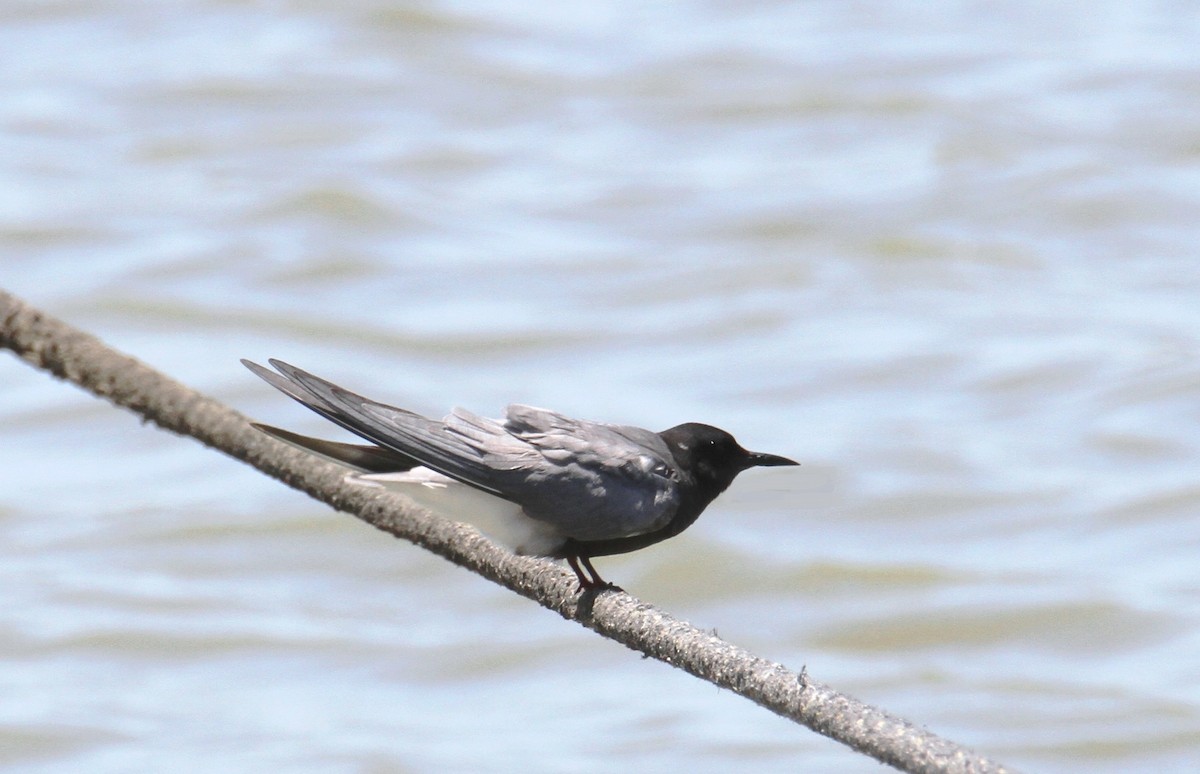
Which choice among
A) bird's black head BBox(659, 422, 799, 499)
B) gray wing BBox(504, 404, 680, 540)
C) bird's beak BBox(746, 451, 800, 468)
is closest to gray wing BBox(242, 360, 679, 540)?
gray wing BBox(504, 404, 680, 540)

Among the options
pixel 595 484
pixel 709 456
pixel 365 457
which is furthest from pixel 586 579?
pixel 365 457

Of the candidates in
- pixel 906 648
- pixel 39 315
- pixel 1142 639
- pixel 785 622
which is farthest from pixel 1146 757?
pixel 39 315

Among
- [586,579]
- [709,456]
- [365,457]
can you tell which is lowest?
[586,579]

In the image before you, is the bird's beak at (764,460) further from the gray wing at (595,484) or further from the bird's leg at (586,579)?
the bird's leg at (586,579)

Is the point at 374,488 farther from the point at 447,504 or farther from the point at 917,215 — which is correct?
the point at 917,215

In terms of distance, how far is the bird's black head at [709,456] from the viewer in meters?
4.57

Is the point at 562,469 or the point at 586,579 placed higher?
the point at 562,469

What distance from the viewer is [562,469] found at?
172 inches

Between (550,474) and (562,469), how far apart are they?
1.4 inches

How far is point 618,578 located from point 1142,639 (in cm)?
354

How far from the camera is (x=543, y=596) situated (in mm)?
4316

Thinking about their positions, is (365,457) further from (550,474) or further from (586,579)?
(586,579)

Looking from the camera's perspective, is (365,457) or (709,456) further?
(709,456)

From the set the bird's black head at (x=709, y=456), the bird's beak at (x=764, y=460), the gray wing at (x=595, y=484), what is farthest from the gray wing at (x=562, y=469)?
the bird's beak at (x=764, y=460)
